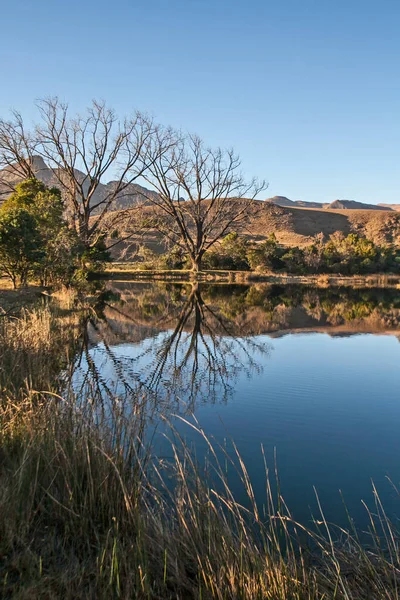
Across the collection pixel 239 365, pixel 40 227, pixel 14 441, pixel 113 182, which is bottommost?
pixel 239 365

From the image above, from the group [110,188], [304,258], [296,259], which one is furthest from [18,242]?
[296,259]

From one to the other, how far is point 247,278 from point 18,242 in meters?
27.6

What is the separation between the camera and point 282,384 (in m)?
9.62

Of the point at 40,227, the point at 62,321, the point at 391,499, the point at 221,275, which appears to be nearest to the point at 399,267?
the point at 221,275

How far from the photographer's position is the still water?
18.2 feet

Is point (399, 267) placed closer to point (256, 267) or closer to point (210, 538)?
point (256, 267)

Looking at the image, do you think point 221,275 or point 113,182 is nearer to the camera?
point 113,182

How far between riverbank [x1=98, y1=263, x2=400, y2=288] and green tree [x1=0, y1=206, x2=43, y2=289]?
69.3ft

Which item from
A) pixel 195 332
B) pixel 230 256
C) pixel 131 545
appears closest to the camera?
pixel 131 545

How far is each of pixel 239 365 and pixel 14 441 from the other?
7200 mm

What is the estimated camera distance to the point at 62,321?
47.9ft

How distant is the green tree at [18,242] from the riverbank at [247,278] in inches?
832

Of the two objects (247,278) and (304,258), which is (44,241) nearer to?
(247,278)

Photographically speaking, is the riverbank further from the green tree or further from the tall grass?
the tall grass
